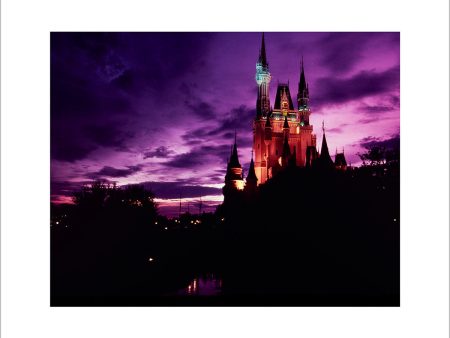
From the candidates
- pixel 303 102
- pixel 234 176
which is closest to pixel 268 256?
pixel 234 176

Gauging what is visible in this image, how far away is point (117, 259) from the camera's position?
1399 cm

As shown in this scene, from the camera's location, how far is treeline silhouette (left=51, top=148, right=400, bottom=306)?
10.3 metres

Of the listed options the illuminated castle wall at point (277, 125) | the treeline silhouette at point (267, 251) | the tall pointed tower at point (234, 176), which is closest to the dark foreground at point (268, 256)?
the treeline silhouette at point (267, 251)

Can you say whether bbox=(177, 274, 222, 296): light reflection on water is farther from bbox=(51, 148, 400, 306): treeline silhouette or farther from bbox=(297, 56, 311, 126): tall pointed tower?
bbox=(297, 56, 311, 126): tall pointed tower

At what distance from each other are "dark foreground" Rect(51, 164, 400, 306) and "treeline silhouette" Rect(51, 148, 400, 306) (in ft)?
0.09

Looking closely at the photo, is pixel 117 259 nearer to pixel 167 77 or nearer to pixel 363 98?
pixel 167 77

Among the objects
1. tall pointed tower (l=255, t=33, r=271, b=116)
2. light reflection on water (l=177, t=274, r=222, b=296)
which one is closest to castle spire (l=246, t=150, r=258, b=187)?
tall pointed tower (l=255, t=33, r=271, b=116)

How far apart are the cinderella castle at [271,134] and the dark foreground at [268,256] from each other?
44.2 feet

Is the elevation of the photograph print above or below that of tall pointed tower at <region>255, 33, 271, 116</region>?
below

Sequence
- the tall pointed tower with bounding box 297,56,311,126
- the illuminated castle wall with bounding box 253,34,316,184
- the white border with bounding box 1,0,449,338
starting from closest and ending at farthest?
the white border with bounding box 1,0,449,338 < the illuminated castle wall with bounding box 253,34,316,184 < the tall pointed tower with bounding box 297,56,311,126

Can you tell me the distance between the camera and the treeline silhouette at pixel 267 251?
10258 millimetres

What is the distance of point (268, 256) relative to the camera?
1334 cm
